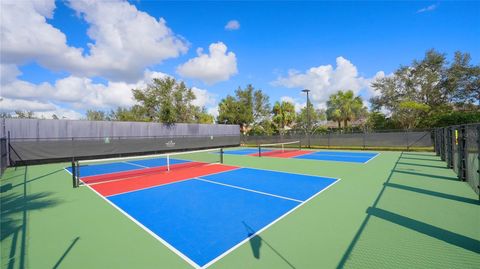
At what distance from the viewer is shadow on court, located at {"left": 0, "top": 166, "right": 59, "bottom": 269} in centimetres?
414

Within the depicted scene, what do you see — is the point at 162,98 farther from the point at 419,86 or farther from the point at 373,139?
the point at 419,86

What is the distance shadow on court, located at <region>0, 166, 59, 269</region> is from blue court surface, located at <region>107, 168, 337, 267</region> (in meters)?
1.95

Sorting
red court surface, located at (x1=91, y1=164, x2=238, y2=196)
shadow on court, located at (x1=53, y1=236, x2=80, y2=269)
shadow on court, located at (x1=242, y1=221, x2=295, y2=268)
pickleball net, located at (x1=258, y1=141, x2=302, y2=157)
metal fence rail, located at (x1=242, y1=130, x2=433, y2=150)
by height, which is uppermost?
metal fence rail, located at (x1=242, y1=130, x2=433, y2=150)

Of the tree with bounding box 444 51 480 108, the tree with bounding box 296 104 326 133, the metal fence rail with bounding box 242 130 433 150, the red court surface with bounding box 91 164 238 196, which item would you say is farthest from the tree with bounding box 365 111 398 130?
the red court surface with bounding box 91 164 238 196

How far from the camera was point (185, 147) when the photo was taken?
27.3 metres

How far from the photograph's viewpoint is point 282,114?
48.2m

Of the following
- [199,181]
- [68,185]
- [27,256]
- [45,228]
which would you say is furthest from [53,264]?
[68,185]

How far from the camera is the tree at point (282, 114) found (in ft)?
157

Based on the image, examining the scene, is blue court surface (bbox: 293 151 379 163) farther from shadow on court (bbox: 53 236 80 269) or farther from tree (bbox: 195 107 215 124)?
tree (bbox: 195 107 215 124)

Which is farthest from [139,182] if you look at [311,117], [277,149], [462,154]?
[311,117]

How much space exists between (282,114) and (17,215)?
44744 millimetres

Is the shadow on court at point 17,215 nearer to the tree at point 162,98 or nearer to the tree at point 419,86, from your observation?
the tree at point 162,98

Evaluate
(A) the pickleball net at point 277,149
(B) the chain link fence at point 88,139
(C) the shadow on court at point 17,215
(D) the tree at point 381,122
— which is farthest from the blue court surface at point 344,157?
(D) the tree at point 381,122

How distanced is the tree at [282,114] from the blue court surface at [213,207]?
38.1 metres
